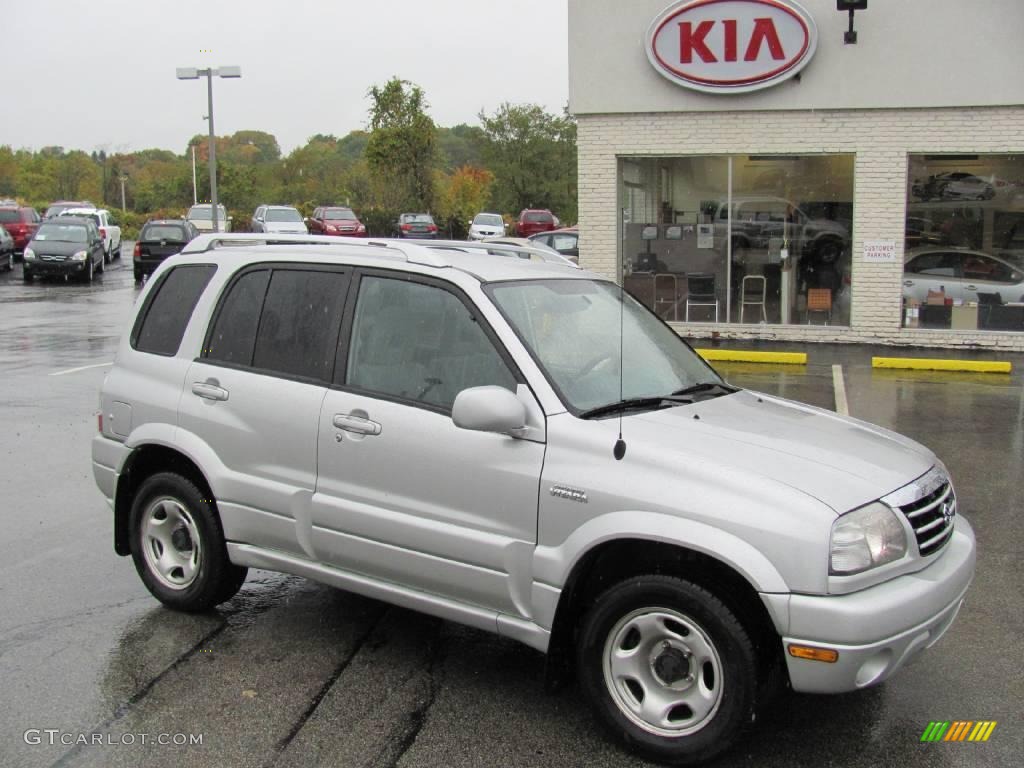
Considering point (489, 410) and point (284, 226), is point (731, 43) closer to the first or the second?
point (489, 410)

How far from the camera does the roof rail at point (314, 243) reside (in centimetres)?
461

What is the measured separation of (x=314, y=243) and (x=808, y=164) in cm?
1234

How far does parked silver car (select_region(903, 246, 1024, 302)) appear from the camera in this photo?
15.3m

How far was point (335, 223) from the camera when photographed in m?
42.3

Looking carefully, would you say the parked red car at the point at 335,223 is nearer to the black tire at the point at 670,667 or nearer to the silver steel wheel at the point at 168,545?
the silver steel wheel at the point at 168,545

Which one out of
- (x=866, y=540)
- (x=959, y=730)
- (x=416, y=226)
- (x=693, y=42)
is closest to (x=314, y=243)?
(x=866, y=540)

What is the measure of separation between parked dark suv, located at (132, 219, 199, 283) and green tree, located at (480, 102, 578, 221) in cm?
3669

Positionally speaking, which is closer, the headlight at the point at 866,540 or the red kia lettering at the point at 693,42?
the headlight at the point at 866,540

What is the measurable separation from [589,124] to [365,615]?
490 inches

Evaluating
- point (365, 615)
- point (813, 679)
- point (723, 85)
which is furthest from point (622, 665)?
point (723, 85)

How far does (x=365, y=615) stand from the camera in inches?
205

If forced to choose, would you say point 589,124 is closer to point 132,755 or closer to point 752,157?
point 752,157

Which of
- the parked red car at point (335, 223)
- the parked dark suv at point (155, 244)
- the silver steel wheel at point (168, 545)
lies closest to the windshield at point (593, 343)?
the silver steel wheel at point (168, 545)

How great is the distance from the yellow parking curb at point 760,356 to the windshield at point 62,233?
22.8 m
